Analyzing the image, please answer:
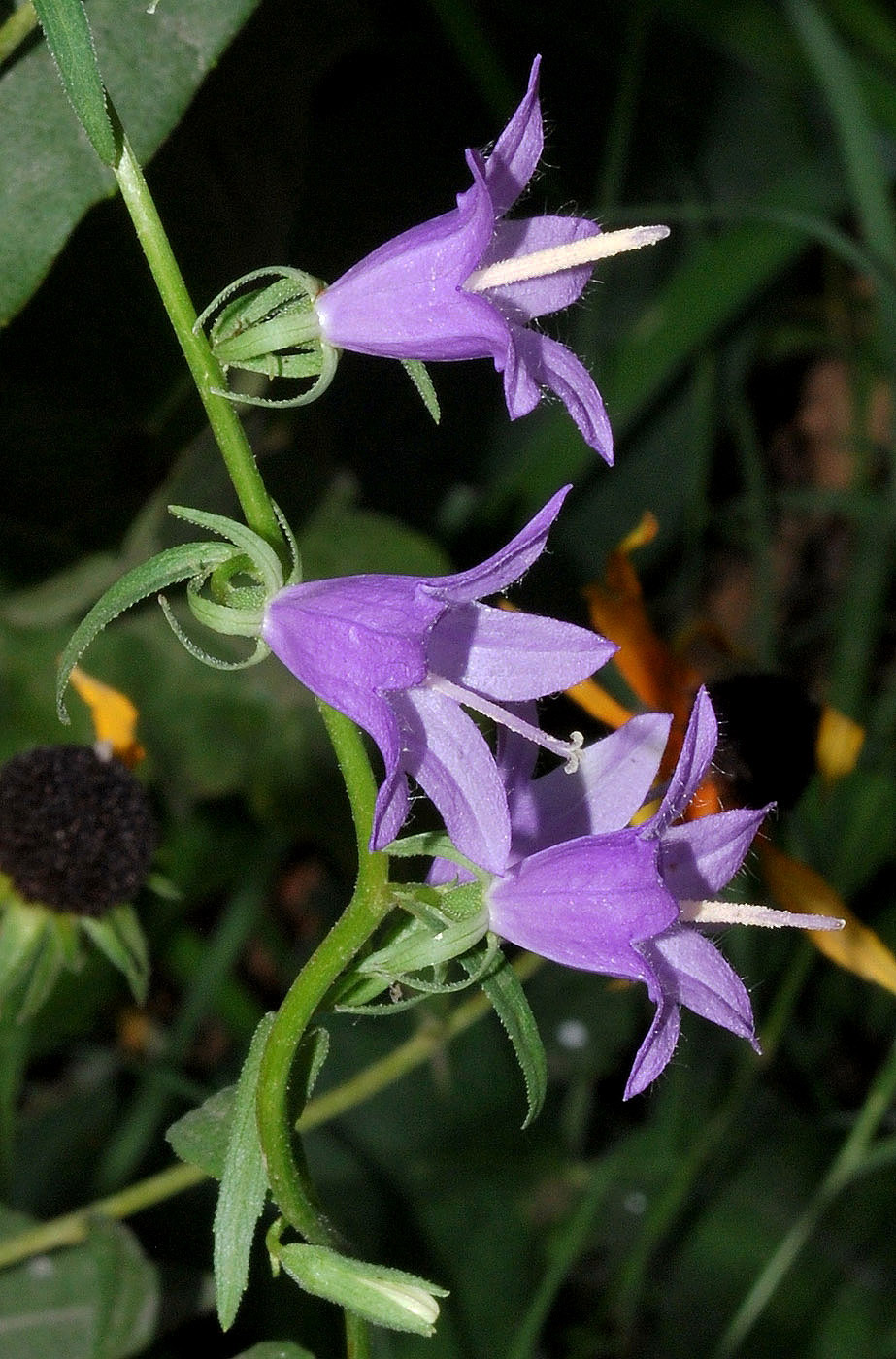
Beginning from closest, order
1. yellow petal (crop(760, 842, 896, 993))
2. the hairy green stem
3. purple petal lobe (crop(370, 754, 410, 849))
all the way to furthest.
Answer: purple petal lobe (crop(370, 754, 410, 849))
yellow petal (crop(760, 842, 896, 993))
the hairy green stem

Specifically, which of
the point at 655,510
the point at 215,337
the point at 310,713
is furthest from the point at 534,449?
the point at 215,337

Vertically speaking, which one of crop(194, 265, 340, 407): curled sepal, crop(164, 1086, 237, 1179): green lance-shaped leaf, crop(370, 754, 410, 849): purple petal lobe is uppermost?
crop(194, 265, 340, 407): curled sepal

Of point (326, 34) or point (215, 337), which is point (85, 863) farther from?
point (326, 34)

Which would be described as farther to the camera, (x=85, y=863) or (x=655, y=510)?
(x=655, y=510)

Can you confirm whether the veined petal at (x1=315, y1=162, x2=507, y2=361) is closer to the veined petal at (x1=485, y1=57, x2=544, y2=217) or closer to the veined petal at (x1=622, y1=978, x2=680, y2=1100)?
the veined petal at (x1=485, y1=57, x2=544, y2=217)

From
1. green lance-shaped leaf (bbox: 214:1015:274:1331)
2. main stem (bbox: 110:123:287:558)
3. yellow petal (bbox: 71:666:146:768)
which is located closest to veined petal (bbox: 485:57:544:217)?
main stem (bbox: 110:123:287:558)

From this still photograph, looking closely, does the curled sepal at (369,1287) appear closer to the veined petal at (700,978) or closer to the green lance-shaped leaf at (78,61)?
the veined petal at (700,978)

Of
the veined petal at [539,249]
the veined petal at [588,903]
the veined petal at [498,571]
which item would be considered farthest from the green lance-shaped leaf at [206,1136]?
the veined petal at [539,249]
